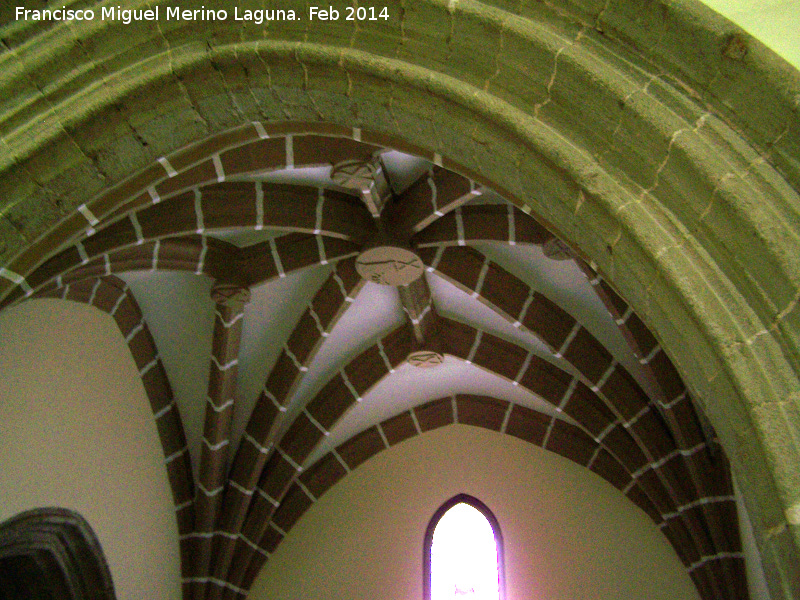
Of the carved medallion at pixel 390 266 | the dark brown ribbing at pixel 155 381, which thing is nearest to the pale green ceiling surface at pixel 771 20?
the carved medallion at pixel 390 266

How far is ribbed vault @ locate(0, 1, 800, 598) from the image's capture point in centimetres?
269

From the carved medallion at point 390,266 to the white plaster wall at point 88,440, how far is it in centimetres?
242

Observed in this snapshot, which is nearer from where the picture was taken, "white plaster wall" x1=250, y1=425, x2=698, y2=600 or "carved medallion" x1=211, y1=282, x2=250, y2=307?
"carved medallion" x1=211, y1=282, x2=250, y2=307

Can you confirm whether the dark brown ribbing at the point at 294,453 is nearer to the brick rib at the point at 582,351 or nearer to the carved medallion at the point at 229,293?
the brick rib at the point at 582,351

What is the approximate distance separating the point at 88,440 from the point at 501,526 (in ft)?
14.0

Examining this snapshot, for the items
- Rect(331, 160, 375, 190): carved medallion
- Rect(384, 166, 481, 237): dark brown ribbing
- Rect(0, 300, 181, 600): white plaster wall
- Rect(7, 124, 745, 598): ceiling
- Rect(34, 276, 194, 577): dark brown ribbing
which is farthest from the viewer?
Rect(34, 276, 194, 577): dark brown ribbing

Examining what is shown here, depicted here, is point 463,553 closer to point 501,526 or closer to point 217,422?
point 501,526

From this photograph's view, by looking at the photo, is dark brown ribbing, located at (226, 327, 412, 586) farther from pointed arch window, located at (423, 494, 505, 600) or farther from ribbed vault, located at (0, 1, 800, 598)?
pointed arch window, located at (423, 494, 505, 600)

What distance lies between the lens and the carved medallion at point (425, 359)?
27.0 feet

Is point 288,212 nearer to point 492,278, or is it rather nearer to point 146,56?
point 492,278

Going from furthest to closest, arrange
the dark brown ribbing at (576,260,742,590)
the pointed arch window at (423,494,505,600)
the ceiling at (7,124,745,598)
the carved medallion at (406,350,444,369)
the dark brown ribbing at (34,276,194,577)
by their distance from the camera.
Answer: the pointed arch window at (423,494,505,600) → the carved medallion at (406,350,444,369) → the dark brown ribbing at (34,276,194,577) → the dark brown ribbing at (576,260,742,590) → the ceiling at (7,124,745,598)

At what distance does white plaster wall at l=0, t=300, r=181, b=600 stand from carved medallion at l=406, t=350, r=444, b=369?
2677 mm

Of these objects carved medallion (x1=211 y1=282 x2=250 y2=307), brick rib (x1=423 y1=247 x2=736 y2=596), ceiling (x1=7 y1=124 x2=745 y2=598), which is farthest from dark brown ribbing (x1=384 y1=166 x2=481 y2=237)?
carved medallion (x1=211 y1=282 x2=250 y2=307)

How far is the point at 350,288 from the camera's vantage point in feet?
24.7
